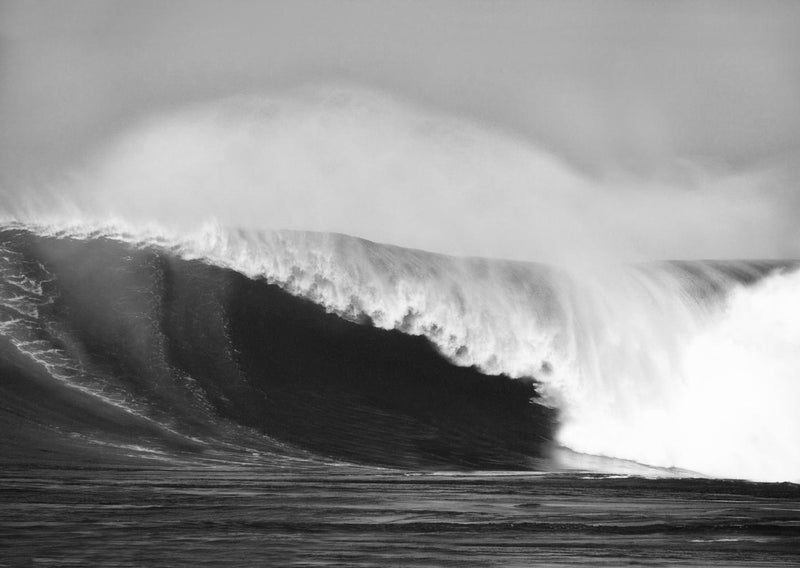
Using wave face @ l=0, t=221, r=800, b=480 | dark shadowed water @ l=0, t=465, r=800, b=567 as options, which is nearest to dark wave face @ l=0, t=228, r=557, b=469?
wave face @ l=0, t=221, r=800, b=480

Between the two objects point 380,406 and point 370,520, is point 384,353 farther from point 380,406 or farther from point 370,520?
point 370,520

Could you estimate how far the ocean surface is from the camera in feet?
36.9

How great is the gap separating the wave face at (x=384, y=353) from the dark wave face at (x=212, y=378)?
2.5 inches

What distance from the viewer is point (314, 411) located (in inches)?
893

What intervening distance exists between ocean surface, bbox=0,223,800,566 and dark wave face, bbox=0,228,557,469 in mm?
71

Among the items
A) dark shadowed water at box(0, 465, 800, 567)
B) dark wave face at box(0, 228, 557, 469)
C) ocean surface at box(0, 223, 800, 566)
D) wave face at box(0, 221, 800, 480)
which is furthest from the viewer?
wave face at box(0, 221, 800, 480)

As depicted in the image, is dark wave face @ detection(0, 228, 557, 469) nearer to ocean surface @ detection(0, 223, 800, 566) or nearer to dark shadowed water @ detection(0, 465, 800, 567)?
ocean surface @ detection(0, 223, 800, 566)

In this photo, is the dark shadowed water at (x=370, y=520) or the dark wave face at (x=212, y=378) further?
the dark wave face at (x=212, y=378)

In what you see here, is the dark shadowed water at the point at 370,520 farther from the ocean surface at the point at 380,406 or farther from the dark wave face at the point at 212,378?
the dark wave face at the point at 212,378

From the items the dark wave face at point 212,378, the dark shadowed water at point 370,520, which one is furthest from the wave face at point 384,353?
the dark shadowed water at point 370,520

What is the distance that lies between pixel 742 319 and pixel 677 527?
19.7 metres

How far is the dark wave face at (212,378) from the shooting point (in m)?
19.8

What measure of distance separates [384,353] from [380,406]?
2972 mm

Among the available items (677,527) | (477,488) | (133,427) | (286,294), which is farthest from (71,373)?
(677,527)
